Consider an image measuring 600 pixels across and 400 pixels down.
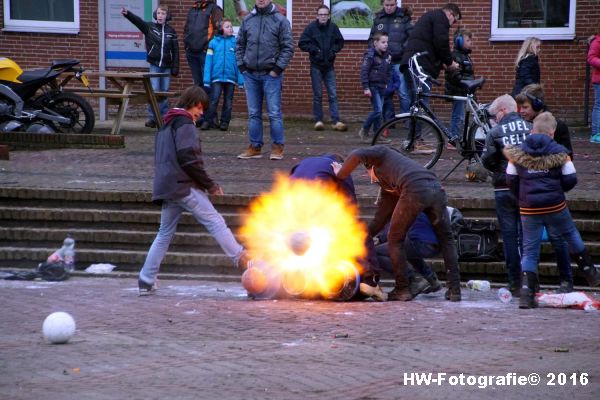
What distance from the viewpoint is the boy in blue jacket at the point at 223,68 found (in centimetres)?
1819

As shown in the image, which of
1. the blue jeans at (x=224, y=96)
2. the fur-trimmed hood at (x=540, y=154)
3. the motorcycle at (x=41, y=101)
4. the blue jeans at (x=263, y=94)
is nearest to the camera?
the fur-trimmed hood at (x=540, y=154)

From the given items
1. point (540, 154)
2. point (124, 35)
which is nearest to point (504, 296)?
point (540, 154)

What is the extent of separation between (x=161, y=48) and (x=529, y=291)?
10.4 m

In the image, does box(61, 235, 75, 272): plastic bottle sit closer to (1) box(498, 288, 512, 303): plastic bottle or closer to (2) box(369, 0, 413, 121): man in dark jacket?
(1) box(498, 288, 512, 303): plastic bottle

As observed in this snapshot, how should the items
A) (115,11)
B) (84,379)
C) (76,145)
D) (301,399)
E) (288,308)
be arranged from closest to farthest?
(301,399), (84,379), (288,308), (76,145), (115,11)

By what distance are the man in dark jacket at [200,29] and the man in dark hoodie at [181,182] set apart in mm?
8546

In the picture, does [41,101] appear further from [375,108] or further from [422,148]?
[422,148]

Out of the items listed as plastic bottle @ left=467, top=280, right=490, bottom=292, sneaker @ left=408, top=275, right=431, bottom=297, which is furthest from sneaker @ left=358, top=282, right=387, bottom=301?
plastic bottle @ left=467, top=280, right=490, bottom=292

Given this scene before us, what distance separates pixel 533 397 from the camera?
6.77m

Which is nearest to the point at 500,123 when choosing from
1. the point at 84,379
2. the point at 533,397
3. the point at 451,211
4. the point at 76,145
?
the point at 451,211

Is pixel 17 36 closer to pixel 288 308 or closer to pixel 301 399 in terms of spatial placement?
pixel 288 308

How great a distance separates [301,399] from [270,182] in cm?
647

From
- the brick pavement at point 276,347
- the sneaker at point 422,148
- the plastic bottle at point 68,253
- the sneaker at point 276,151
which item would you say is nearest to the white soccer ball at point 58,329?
the brick pavement at point 276,347

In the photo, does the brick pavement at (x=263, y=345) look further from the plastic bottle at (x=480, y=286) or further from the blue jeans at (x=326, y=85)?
the blue jeans at (x=326, y=85)
